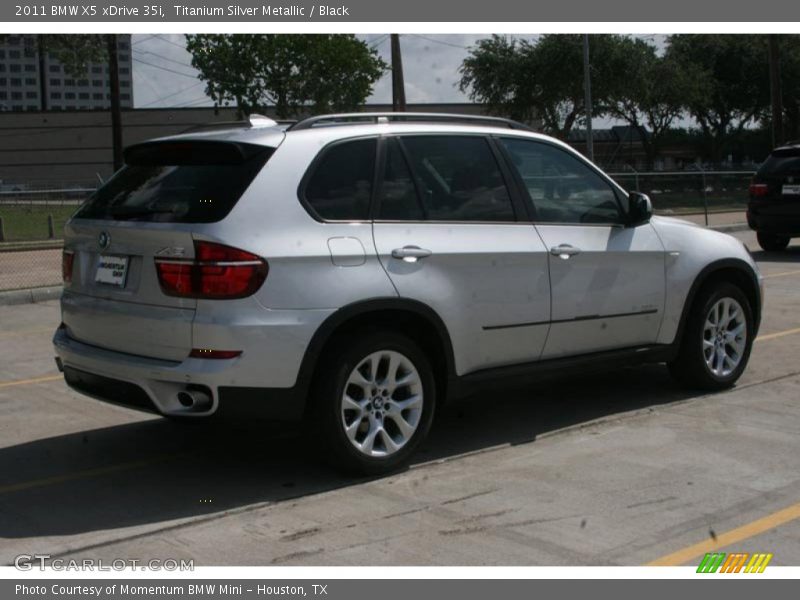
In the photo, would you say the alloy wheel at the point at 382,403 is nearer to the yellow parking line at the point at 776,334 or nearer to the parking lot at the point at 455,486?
the parking lot at the point at 455,486

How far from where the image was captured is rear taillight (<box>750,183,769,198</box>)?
16.9 m

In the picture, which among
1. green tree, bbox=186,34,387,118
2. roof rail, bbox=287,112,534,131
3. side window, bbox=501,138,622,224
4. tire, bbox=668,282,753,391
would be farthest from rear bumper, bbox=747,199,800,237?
green tree, bbox=186,34,387,118

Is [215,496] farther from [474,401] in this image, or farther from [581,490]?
[474,401]

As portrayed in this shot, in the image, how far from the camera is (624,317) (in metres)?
6.73

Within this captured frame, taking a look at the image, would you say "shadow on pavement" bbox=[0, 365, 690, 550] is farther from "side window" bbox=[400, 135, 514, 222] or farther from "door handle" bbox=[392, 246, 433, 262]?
"side window" bbox=[400, 135, 514, 222]

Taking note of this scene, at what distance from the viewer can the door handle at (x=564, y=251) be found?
6.31m

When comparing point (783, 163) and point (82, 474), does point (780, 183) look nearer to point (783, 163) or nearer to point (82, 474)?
point (783, 163)

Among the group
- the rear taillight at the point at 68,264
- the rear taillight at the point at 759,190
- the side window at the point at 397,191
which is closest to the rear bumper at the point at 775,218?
the rear taillight at the point at 759,190

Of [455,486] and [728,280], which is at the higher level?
[728,280]

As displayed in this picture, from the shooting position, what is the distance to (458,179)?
20.0 feet

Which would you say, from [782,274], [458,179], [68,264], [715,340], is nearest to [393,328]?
[458,179]

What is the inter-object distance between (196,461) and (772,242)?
14284 millimetres

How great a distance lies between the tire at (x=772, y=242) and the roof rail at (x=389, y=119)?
41.3ft

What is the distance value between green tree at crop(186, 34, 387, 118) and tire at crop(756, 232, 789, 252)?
4622 centimetres
